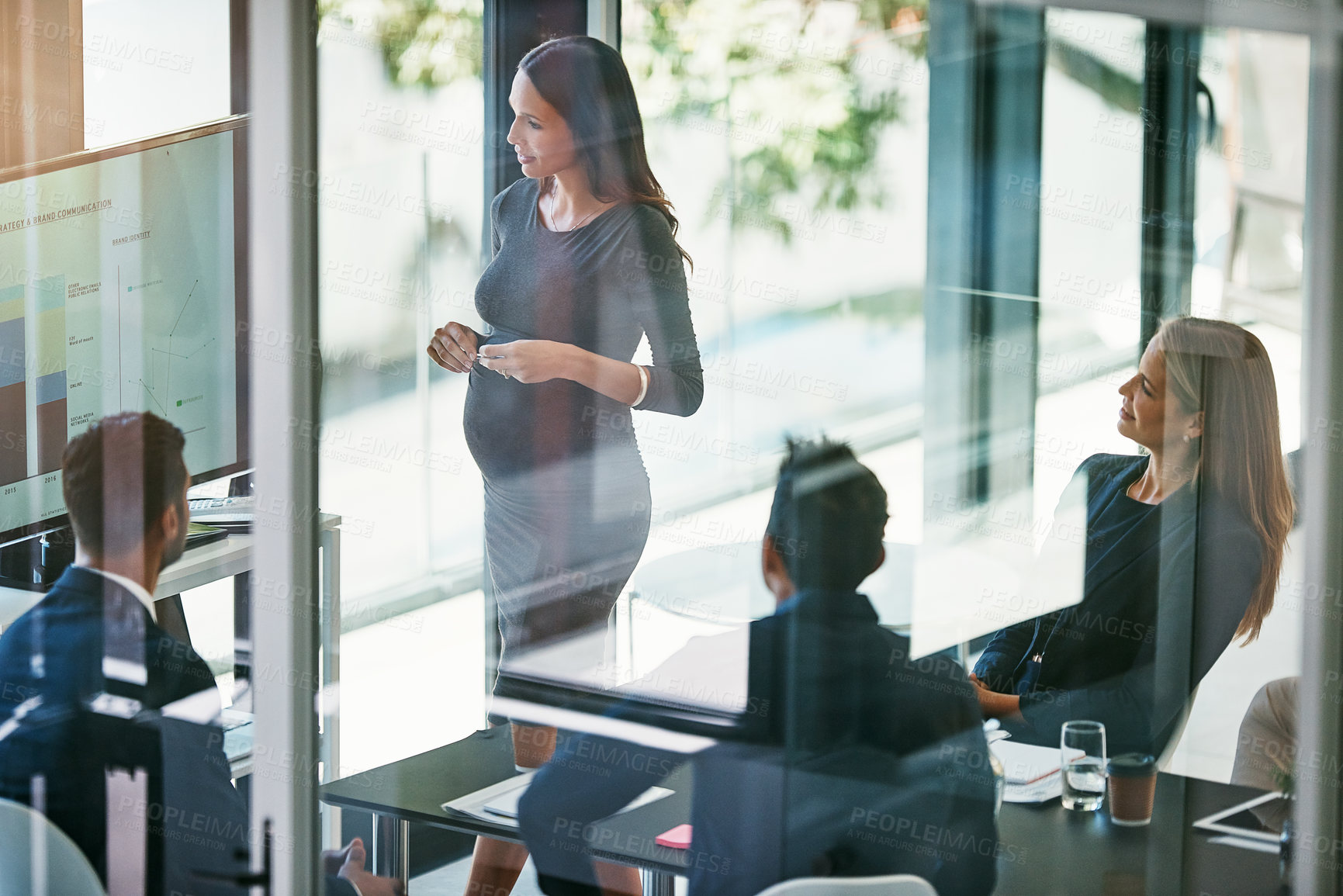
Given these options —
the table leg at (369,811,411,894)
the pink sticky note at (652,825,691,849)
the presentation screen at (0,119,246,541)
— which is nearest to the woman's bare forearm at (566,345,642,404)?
the presentation screen at (0,119,246,541)

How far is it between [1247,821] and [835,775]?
0.59 m

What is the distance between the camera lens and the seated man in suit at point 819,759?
1.87m

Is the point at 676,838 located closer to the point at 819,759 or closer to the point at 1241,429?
the point at 819,759

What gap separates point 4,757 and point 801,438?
61.5 inches

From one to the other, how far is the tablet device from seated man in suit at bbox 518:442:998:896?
31 cm

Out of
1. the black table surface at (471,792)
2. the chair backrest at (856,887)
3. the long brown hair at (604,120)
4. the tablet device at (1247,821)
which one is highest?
the long brown hair at (604,120)

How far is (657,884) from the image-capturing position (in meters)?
2.02

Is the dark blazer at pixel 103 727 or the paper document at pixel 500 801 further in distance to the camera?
the dark blazer at pixel 103 727

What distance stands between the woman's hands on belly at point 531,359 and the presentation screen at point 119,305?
1.50 feet

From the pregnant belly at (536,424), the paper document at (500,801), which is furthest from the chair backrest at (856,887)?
the pregnant belly at (536,424)

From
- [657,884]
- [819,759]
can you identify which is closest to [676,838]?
[657,884]

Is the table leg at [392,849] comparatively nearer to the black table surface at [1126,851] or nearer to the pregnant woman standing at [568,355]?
the pregnant woman standing at [568,355]

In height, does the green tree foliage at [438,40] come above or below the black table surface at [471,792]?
above

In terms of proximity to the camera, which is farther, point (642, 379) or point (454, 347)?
point (454, 347)
